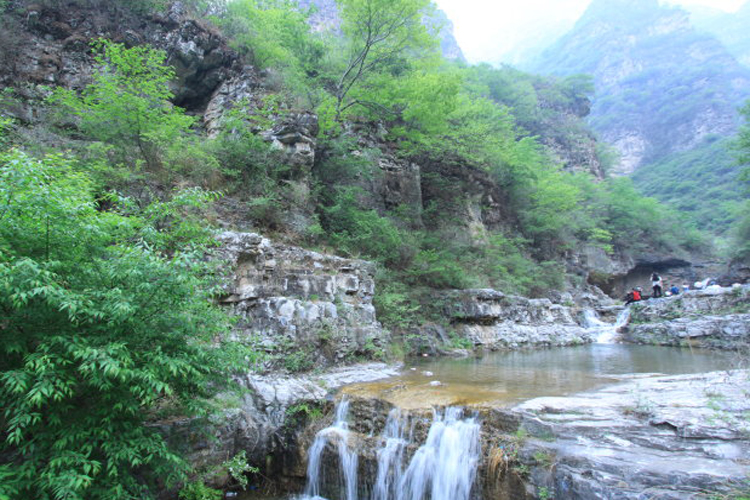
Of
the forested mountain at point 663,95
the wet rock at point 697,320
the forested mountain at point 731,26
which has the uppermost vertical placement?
the forested mountain at point 731,26

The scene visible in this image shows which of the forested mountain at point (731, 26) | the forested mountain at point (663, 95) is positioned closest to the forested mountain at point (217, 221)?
the forested mountain at point (663, 95)

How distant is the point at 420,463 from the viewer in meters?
5.22

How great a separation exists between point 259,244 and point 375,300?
433 cm

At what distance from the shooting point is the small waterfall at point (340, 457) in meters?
5.65

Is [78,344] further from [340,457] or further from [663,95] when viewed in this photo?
[663,95]

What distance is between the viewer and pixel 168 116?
33.5 ft

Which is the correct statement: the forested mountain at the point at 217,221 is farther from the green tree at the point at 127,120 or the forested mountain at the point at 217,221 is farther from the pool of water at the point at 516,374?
the pool of water at the point at 516,374

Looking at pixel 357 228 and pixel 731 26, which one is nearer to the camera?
pixel 357 228

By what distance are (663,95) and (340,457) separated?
85.2 metres

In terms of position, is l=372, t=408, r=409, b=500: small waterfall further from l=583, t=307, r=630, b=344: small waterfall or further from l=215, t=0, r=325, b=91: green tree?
l=583, t=307, r=630, b=344: small waterfall

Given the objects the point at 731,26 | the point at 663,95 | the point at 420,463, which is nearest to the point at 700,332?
the point at 420,463

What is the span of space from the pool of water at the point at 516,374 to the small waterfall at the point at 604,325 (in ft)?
15.0

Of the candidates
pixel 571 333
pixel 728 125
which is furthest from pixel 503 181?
pixel 728 125

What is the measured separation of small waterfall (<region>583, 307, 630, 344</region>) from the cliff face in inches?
1314
